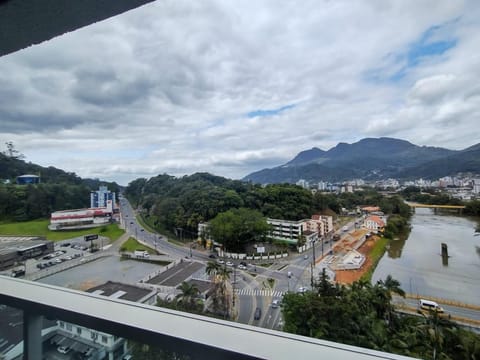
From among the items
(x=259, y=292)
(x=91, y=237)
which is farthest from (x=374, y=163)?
(x=91, y=237)

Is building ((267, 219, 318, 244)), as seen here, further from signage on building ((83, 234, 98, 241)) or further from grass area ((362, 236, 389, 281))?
signage on building ((83, 234, 98, 241))

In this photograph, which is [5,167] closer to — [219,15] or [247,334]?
[219,15]

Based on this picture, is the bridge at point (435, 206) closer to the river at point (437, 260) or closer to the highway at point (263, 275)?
the river at point (437, 260)

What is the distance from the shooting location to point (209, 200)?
2.28 m

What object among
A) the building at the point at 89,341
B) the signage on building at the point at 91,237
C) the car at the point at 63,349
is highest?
the signage on building at the point at 91,237

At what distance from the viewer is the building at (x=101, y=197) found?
1838 millimetres

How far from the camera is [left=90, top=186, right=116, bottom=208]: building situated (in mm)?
1838

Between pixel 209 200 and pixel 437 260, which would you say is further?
pixel 209 200

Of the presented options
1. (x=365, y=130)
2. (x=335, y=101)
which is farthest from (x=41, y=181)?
(x=365, y=130)

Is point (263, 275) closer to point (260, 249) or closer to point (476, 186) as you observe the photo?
point (260, 249)

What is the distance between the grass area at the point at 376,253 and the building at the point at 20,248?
1794mm

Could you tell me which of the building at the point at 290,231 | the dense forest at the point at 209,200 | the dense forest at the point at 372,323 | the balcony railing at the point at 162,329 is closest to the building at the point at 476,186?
the dense forest at the point at 372,323

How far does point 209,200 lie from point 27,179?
1.25m

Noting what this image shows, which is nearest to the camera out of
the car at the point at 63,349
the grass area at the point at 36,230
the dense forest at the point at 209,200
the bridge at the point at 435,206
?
the car at the point at 63,349
